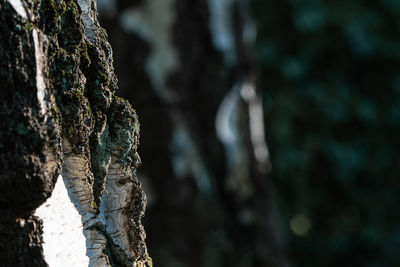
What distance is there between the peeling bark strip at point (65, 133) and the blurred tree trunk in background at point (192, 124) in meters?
1.58

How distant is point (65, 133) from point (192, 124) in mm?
1721

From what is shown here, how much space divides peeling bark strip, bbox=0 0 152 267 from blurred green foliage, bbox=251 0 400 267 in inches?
140

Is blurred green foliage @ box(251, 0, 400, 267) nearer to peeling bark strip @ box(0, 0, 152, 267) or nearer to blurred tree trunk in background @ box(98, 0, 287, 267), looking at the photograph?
blurred tree trunk in background @ box(98, 0, 287, 267)

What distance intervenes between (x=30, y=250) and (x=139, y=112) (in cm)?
174

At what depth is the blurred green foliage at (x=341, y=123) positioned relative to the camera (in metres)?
4.20

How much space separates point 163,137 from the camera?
233 cm

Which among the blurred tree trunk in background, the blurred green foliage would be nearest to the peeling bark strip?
the blurred tree trunk in background

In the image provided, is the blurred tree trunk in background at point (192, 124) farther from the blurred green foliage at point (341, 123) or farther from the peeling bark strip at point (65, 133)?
the blurred green foliage at point (341, 123)

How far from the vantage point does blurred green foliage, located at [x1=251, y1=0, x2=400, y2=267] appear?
4.20 m

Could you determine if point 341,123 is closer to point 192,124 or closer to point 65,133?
point 192,124

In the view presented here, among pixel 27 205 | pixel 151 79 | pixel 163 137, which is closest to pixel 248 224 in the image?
pixel 163 137

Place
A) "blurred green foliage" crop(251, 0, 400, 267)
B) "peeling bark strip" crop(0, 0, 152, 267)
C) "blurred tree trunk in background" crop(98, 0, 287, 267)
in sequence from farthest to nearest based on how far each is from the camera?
"blurred green foliage" crop(251, 0, 400, 267) < "blurred tree trunk in background" crop(98, 0, 287, 267) < "peeling bark strip" crop(0, 0, 152, 267)

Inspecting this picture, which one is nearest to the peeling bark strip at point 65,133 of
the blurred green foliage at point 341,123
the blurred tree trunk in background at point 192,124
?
the blurred tree trunk in background at point 192,124

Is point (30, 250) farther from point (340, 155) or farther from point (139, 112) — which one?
point (340, 155)
